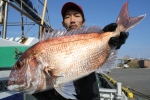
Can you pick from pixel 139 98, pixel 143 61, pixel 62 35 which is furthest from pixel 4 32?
pixel 143 61

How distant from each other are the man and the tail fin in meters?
0.09

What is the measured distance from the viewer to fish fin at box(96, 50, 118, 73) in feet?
7.23

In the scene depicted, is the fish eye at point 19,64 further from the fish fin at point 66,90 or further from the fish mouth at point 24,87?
the fish fin at point 66,90

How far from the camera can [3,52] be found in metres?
3.70

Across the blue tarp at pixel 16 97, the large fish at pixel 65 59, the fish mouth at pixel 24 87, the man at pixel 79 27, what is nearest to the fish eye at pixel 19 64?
the large fish at pixel 65 59

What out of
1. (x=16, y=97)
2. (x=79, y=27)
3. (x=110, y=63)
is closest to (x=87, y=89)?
(x=110, y=63)

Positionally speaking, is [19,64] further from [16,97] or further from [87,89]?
[16,97]

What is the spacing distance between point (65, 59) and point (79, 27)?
1.00m

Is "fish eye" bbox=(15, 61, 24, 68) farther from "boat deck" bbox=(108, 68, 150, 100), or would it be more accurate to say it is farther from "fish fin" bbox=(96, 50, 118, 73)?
"boat deck" bbox=(108, 68, 150, 100)

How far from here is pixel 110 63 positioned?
7.57 ft

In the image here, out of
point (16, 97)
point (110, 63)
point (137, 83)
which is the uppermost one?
point (110, 63)

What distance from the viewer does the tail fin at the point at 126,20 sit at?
226cm

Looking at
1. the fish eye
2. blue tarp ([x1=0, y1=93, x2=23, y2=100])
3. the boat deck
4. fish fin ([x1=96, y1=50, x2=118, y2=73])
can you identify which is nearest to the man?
fish fin ([x1=96, y1=50, x2=118, y2=73])

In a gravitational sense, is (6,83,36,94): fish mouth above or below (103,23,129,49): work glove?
below
